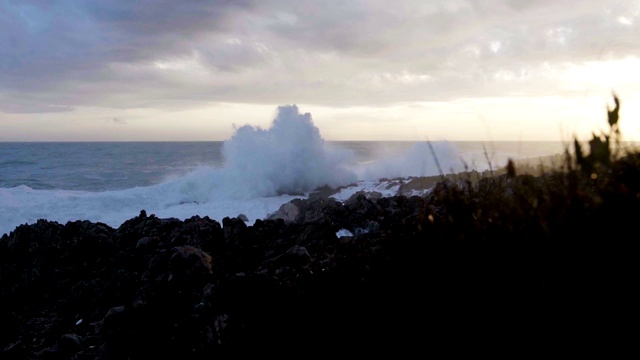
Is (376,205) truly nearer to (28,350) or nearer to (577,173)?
(28,350)

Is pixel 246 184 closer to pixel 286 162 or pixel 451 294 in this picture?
pixel 286 162

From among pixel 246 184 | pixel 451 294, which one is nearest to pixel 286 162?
pixel 246 184

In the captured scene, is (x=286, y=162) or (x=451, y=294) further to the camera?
(x=286, y=162)

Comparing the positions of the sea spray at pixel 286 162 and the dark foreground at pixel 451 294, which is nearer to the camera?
the dark foreground at pixel 451 294

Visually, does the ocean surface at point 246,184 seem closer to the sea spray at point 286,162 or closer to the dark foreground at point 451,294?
the sea spray at point 286,162

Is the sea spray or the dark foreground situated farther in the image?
the sea spray

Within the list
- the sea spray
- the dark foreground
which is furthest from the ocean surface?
the dark foreground

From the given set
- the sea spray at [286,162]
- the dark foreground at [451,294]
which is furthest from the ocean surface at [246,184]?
the dark foreground at [451,294]

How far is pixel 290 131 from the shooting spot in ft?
112

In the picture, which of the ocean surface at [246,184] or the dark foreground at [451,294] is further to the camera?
the ocean surface at [246,184]

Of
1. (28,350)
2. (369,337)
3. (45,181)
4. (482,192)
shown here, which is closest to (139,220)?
(28,350)

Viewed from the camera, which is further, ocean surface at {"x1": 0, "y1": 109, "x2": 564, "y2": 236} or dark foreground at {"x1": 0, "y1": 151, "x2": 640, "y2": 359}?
ocean surface at {"x1": 0, "y1": 109, "x2": 564, "y2": 236}

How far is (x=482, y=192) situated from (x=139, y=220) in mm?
7307

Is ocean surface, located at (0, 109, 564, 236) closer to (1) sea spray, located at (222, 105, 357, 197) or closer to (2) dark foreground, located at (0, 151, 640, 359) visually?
(1) sea spray, located at (222, 105, 357, 197)
